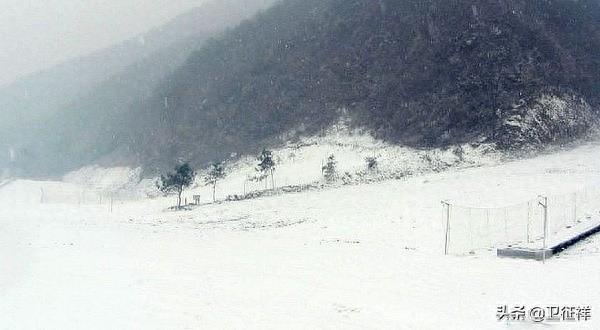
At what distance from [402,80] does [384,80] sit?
384 centimetres

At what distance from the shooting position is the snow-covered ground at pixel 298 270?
15.2 metres

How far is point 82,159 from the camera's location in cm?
13612

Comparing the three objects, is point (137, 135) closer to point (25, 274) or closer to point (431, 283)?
point (25, 274)

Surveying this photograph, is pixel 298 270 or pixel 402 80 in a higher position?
pixel 402 80

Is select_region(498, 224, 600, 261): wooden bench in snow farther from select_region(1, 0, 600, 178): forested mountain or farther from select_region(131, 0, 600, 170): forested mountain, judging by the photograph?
select_region(1, 0, 600, 178): forested mountain

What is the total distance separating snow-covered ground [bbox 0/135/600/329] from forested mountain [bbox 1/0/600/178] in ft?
74.4

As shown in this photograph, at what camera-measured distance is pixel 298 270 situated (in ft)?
71.6

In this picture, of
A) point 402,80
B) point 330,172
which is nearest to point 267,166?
point 330,172

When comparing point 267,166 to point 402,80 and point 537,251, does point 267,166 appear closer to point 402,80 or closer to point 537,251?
point 402,80

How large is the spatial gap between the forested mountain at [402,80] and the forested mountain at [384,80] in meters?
0.25

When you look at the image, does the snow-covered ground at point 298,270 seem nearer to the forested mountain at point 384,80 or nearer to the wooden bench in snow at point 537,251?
the wooden bench in snow at point 537,251

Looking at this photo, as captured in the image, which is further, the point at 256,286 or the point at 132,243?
the point at 132,243

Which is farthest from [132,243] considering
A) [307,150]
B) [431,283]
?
[307,150]

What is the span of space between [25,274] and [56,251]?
698 cm
